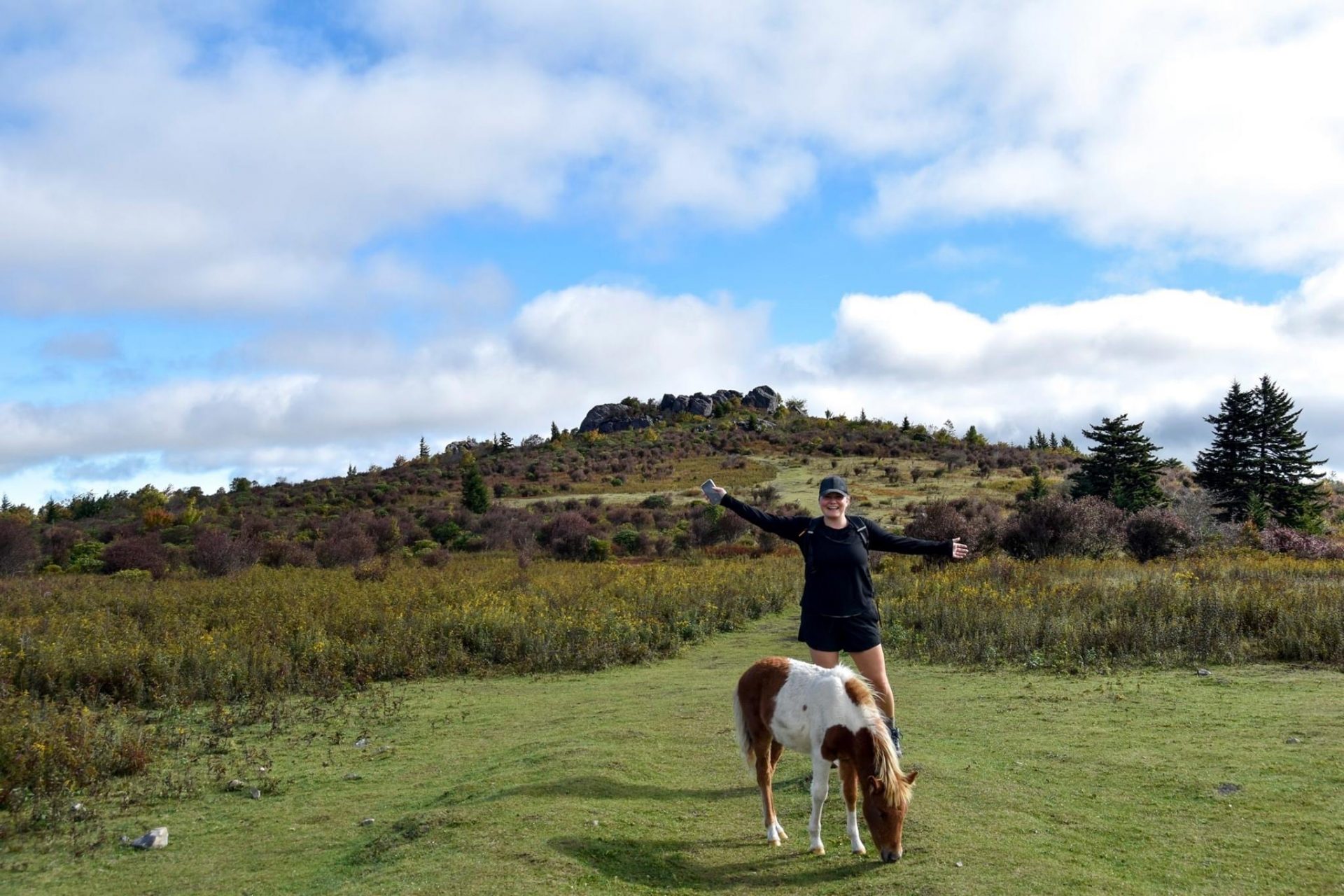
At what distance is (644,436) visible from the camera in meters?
78.8

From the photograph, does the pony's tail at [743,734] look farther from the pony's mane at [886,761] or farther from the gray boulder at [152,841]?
the gray boulder at [152,841]

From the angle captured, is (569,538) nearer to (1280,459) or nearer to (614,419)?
(1280,459)

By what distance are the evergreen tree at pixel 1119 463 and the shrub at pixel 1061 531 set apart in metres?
11.9

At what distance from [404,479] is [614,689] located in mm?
50769

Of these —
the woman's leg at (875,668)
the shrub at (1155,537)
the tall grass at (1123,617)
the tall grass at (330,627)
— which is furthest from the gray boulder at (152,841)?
the shrub at (1155,537)

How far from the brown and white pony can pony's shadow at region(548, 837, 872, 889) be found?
0.15m

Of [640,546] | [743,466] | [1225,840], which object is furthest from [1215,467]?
[1225,840]

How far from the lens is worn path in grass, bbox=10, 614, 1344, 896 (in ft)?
15.3

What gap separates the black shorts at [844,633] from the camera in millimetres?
5781

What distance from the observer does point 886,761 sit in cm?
468

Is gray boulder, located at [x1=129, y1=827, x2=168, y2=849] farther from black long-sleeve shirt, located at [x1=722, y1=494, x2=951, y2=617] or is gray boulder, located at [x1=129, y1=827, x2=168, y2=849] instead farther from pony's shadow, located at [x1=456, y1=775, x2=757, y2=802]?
black long-sleeve shirt, located at [x1=722, y1=494, x2=951, y2=617]

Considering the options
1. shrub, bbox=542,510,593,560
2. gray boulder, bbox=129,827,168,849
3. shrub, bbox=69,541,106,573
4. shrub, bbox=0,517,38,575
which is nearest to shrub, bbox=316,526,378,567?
shrub, bbox=542,510,593,560

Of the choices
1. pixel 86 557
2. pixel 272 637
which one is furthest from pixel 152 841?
pixel 86 557

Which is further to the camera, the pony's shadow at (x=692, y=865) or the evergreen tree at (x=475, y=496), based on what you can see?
the evergreen tree at (x=475, y=496)
